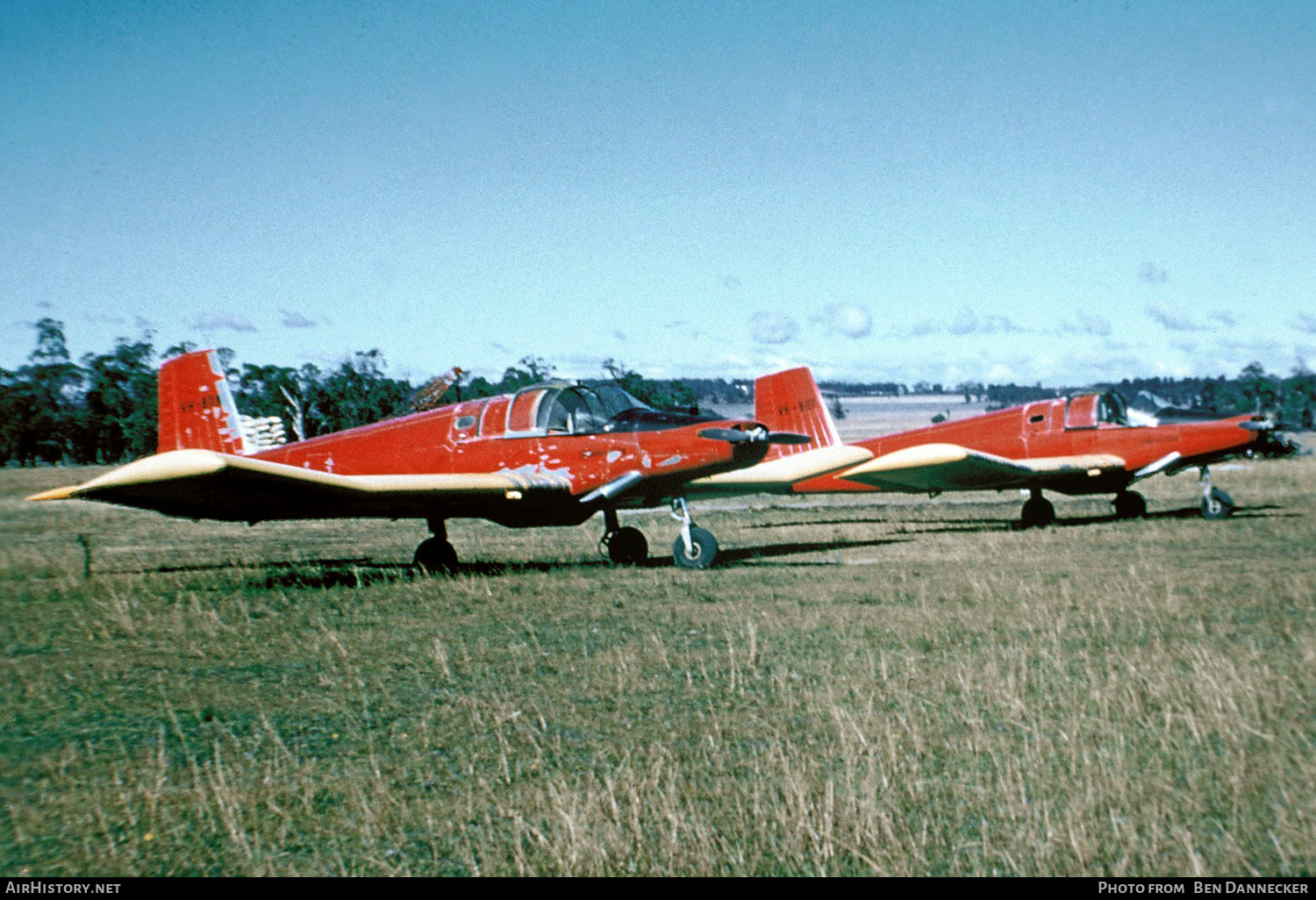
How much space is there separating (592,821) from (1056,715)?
2762mm

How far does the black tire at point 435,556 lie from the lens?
13742mm

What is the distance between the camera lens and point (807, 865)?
3570 mm

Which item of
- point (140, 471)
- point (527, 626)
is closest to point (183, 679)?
point (527, 626)

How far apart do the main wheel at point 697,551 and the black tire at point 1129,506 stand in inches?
436

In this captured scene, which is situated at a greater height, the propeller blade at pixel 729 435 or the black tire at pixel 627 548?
the propeller blade at pixel 729 435

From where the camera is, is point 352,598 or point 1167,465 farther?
point 1167,465

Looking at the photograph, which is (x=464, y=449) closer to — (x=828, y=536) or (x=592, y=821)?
(x=828, y=536)

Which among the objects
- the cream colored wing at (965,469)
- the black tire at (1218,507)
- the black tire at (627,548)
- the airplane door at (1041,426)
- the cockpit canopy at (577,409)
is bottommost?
the black tire at (1218,507)

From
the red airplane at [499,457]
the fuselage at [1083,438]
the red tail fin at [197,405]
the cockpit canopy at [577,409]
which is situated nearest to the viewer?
the red airplane at [499,457]

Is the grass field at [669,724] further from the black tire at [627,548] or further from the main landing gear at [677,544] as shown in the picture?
the black tire at [627,548]

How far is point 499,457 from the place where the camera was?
13.5 meters

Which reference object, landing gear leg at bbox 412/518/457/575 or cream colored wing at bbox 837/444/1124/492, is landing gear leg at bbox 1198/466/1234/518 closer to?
cream colored wing at bbox 837/444/1124/492

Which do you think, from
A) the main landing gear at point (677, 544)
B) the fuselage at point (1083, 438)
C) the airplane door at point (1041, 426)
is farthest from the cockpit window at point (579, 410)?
the airplane door at point (1041, 426)

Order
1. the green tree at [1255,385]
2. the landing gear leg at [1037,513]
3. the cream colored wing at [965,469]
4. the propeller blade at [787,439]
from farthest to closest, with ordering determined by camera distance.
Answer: the green tree at [1255,385] < the landing gear leg at [1037,513] < the cream colored wing at [965,469] < the propeller blade at [787,439]
